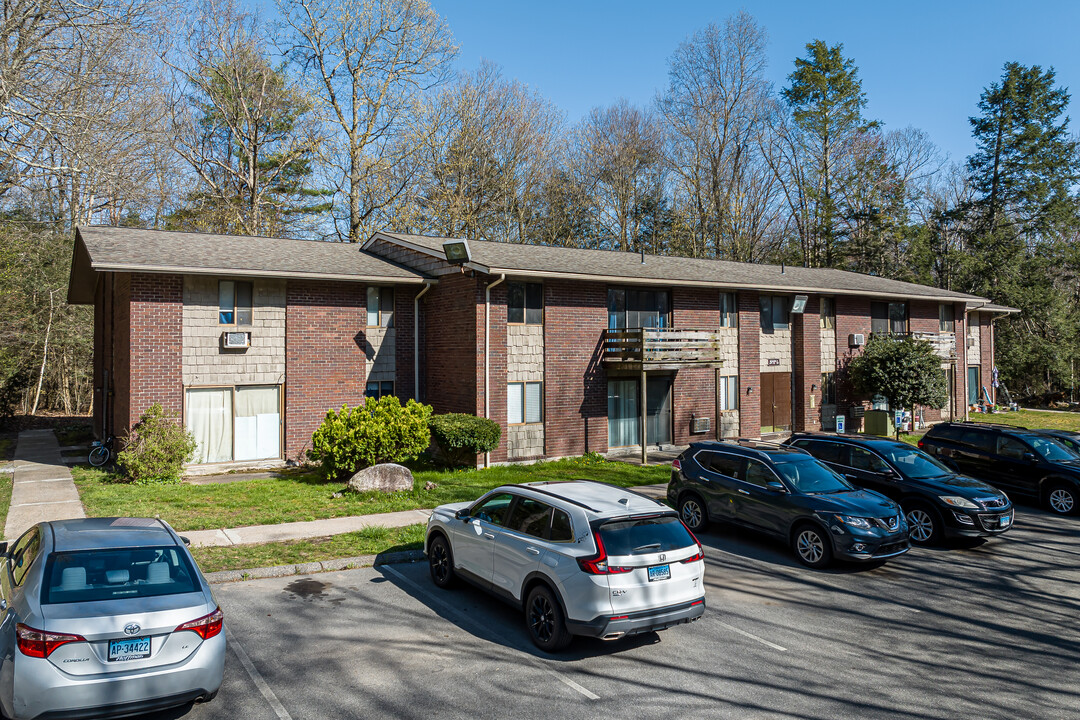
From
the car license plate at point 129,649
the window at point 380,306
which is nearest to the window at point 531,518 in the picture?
the car license plate at point 129,649

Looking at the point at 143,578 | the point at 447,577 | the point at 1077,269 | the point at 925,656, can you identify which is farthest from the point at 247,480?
the point at 1077,269

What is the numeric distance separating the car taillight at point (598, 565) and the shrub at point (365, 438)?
955cm

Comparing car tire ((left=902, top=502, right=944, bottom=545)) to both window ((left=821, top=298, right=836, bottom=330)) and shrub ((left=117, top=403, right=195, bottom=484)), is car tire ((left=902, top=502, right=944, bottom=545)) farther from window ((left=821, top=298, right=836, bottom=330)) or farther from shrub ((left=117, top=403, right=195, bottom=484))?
window ((left=821, top=298, right=836, bottom=330))

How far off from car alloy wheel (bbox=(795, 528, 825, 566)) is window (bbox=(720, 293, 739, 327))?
1356cm

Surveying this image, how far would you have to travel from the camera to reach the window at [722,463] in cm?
1193

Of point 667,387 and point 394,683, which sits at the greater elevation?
point 667,387

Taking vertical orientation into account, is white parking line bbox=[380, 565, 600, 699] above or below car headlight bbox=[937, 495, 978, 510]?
below

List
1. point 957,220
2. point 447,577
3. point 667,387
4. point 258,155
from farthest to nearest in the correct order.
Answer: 1. point 957,220
2. point 258,155
3. point 667,387
4. point 447,577

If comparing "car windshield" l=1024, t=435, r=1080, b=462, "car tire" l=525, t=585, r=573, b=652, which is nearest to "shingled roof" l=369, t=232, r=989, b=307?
"car windshield" l=1024, t=435, r=1080, b=462

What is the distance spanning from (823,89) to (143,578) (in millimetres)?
46782

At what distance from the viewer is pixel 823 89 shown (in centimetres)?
4294

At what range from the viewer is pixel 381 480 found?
1453 cm

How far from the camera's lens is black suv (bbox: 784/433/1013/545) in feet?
38.6

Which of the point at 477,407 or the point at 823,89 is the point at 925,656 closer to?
the point at 477,407
